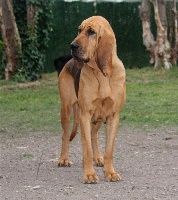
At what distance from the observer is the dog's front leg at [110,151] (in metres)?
8.60

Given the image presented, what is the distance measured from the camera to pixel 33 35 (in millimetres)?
25047

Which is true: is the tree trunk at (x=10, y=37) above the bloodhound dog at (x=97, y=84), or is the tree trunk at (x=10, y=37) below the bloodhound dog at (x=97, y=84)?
below

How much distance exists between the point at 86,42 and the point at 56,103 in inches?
394

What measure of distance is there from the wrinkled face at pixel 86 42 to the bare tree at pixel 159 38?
18.5 meters

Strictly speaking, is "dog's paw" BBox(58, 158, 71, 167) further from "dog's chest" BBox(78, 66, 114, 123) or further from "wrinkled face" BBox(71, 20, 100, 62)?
"wrinkled face" BBox(71, 20, 100, 62)

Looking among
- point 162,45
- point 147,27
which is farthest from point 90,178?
point 147,27

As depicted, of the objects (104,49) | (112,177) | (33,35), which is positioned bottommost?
(33,35)

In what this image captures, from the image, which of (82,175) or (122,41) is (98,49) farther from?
(122,41)

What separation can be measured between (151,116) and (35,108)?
3.17 meters

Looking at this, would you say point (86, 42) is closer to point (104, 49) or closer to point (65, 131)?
point (104, 49)

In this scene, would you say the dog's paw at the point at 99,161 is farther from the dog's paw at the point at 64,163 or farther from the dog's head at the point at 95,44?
the dog's head at the point at 95,44

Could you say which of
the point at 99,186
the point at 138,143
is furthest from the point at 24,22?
the point at 99,186

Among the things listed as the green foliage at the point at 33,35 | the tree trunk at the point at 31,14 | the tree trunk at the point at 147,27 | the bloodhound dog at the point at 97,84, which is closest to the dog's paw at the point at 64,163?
the bloodhound dog at the point at 97,84

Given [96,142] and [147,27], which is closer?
[96,142]
